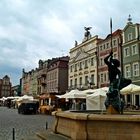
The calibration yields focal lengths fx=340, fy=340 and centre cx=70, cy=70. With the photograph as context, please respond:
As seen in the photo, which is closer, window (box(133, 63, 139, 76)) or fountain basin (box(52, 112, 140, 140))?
fountain basin (box(52, 112, 140, 140))

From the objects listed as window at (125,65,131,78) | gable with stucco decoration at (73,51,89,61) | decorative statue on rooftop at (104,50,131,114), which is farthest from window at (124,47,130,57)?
decorative statue on rooftop at (104,50,131,114)

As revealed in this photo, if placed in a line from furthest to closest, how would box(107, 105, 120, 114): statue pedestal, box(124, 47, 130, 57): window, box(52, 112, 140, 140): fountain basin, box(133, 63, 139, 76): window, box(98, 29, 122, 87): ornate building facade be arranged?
box(98, 29, 122, 87): ornate building facade → box(124, 47, 130, 57): window → box(133, 63, 139, 76): window → box(107, 105, 120, 114): statue pedestal → box(52, 112, 140, 140): fountain basin

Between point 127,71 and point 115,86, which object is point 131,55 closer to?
point 127,71

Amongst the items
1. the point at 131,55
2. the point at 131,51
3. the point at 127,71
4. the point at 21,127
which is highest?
the point at 131,51

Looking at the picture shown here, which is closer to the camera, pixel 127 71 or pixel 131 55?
pixel 131 55

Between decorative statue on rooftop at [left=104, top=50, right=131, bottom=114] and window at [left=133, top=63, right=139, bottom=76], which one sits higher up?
window at [left=133, top=63, right=139, bottom=76]

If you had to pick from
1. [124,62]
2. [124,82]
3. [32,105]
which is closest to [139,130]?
[124,82]

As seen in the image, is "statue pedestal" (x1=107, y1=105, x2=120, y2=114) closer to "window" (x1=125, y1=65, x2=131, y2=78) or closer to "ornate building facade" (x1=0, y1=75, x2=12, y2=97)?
"window" (x1=125, y1=65, x2=131, y2=78)

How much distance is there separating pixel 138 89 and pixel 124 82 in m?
11.7

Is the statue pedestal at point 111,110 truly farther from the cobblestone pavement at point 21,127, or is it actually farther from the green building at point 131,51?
the green building at point 131,51

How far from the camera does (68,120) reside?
11.5 metres

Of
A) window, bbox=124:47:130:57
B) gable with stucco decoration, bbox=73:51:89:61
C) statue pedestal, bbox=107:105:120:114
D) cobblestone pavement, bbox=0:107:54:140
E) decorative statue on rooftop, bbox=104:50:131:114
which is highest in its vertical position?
gable with stucco decoration, bbox=73:51:89:61

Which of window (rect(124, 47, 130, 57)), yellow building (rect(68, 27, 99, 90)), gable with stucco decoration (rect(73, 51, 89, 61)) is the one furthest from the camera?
gable with stucco decoration (rect(73, 51, 89, 61))

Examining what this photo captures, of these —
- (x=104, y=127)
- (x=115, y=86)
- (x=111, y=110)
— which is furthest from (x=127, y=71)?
(x=104, y=127)
